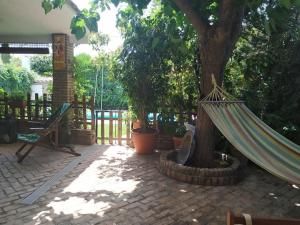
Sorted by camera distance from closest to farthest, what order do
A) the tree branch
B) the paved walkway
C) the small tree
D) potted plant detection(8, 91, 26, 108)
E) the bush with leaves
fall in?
the paved walkway < the tree branch < the small tree < potted plant detection(8, 91, 26, 108) < the bush with leaves

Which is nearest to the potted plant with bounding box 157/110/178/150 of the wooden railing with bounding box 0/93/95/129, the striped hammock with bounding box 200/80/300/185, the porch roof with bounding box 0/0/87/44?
the wooden railing with bounding box 0/93/95/129

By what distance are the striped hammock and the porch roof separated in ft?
10.5

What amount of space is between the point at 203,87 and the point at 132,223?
7.55 feet

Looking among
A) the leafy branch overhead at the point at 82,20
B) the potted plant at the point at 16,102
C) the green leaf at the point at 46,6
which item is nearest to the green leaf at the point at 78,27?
the leafy branch overhead at the point at 82,20

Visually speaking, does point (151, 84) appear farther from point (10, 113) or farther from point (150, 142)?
point (10, 113)

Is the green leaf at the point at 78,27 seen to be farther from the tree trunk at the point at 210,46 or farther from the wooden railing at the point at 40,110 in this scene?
the wooden railing at the point at 40,110

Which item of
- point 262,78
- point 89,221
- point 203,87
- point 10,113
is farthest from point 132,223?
point 10,113

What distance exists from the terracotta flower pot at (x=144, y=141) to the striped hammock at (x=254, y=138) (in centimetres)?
212

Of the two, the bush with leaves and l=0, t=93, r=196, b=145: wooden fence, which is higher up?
the bush with leaves

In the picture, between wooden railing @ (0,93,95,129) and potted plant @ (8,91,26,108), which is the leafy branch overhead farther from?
potted plant @ (8,91,26,108)

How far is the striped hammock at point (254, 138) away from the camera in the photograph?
9.78ft

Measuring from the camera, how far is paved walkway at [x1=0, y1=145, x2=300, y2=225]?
3.15 m

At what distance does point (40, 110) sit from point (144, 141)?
2795 mm

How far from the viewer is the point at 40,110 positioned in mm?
7188
